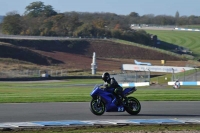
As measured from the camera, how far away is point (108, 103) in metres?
17.5

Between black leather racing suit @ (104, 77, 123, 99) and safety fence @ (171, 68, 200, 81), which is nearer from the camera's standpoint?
black leather racing suit @ (104, 77, 123, 99)

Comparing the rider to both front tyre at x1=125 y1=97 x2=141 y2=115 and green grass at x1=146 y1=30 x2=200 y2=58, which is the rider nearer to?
front tyre at x1=125 y1=97 x2=141 y2=115

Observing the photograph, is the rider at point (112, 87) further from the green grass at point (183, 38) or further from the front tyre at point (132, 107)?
the green grass at point (183, 38)

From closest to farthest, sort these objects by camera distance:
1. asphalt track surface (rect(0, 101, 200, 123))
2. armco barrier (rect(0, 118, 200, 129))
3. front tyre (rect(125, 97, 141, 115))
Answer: armco barrier (rect(0, 118, 200, 129)) → asphalt track surface (rect(0, 101, 200, 123)) → front tyre (rect(125, 97, 141, 115))

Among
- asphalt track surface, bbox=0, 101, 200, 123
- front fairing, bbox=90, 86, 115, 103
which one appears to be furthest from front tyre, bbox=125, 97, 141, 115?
front fairing, bbox=90, 86, 115, 103

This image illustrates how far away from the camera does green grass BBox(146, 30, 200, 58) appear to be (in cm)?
13840

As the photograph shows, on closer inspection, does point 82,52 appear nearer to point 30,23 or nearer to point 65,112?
point 30,23

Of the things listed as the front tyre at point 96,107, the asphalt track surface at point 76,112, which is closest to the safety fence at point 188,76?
the asphalt track surface at point 76,112

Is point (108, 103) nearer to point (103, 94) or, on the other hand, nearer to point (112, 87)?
point (103, 94)

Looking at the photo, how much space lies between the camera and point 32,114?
1752cm

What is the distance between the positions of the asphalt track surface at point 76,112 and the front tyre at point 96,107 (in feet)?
0.57

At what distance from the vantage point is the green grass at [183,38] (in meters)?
138

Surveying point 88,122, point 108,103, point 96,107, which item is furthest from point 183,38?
point 88,122

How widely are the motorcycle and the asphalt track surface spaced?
0.64ft
